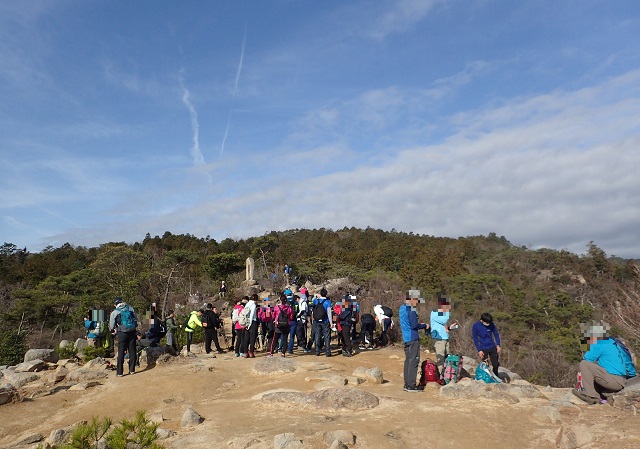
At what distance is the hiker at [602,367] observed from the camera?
589 cm

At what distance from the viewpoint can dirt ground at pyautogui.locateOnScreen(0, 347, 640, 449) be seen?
16.4 feet

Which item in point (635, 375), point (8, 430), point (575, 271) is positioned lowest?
point (8, 430)

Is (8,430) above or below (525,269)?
below

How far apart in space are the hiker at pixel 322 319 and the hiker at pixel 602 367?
5.23 meters

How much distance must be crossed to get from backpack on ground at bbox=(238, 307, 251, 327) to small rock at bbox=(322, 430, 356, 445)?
5.56m

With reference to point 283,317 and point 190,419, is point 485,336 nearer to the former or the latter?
point 283,317

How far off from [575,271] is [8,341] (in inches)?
1818

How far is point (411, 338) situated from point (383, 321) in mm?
5189

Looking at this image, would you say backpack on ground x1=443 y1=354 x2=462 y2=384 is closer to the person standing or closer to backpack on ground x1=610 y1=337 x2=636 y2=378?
backpack on ground x1=610 y1=337 x2=636 y2=378

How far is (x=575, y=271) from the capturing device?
43.7 meters

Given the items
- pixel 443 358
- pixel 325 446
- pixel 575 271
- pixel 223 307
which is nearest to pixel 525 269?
pixel 575 271

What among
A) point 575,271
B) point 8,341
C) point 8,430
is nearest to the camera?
point 8,430

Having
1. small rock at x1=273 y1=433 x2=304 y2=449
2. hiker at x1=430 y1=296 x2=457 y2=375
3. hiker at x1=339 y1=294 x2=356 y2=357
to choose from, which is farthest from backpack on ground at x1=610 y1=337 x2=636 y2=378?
hiker at x1=339 y1=294 x2=356 y2=357

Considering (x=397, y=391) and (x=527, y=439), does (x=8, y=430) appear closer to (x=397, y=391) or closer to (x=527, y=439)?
(x=397, y=391)
